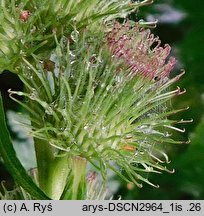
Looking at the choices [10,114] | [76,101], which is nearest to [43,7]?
[76,101]

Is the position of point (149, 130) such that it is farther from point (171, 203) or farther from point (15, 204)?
point (15, 204)

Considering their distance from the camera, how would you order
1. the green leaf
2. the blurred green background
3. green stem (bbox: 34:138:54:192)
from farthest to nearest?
the blurred green background < green stem (bbox: 34:138:54:192) < the green leaf

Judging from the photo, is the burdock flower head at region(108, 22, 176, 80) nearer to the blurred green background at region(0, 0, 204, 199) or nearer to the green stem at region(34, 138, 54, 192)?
the green stem at region(34, 138, 54, 192)

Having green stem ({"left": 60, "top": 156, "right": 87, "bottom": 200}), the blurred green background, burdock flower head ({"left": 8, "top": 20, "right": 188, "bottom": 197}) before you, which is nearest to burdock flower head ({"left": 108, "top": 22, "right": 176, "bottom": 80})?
burdock flower head ({"left": 8, "top": 20, "right": 188, "bottom": 197})

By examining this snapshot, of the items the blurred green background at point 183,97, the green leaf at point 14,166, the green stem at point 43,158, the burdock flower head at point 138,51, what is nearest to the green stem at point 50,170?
the green stem at point 43,158

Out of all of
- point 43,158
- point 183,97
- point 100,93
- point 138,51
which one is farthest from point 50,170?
point 183,97

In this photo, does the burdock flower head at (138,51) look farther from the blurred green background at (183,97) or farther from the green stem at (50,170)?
the blurred green background at (183,97)

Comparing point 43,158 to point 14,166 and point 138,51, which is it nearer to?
point 14,166

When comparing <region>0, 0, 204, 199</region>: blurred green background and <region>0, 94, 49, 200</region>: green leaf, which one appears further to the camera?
<region>0, 0, 204, 199</region>: blurred green background
